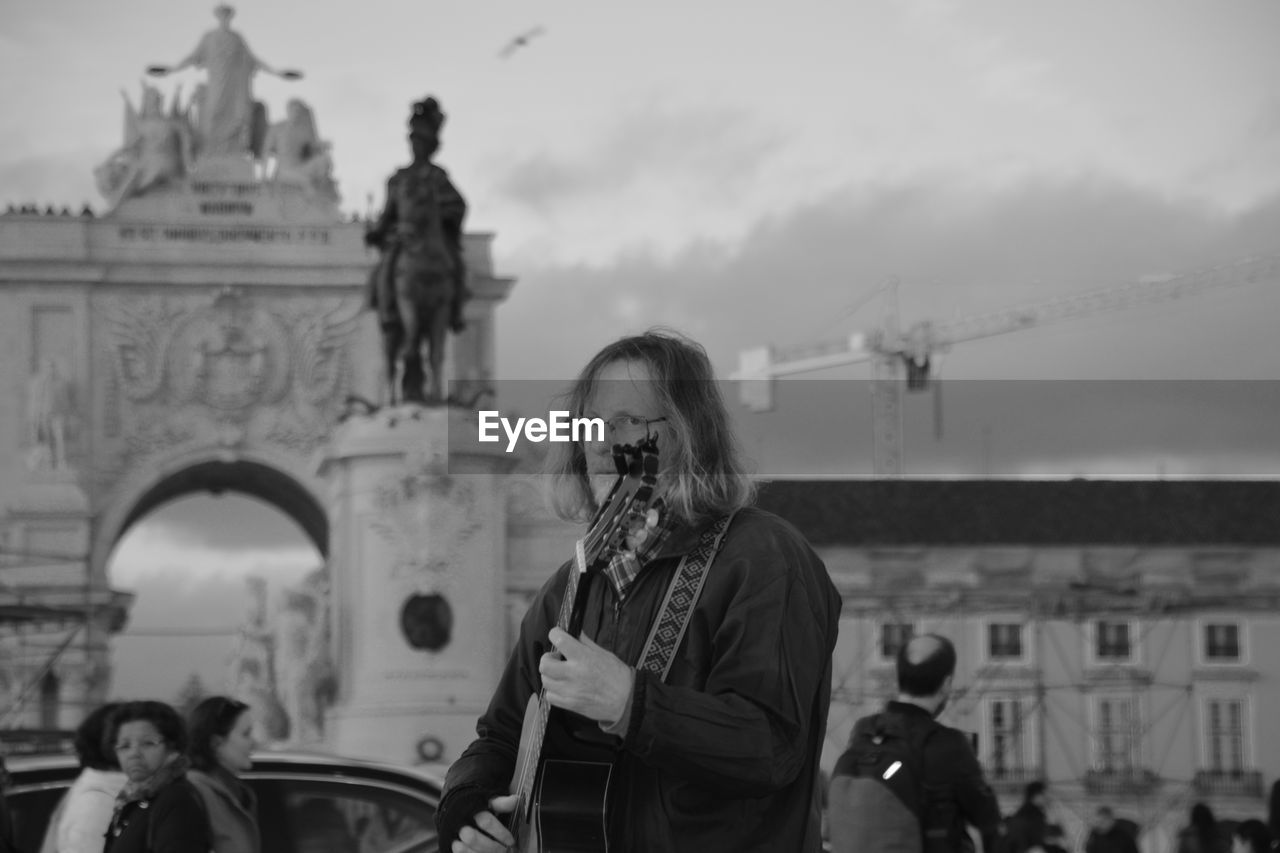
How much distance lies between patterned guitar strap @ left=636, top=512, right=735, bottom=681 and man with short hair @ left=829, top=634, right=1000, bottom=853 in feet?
6.56

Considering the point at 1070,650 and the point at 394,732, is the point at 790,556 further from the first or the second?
the point at 1070,650

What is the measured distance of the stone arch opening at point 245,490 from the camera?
46781mm

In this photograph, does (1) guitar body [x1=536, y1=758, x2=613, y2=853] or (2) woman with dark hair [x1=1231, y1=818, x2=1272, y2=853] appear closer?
(1) guitar body [x1=536, y1=758, x2=613, y2=853]

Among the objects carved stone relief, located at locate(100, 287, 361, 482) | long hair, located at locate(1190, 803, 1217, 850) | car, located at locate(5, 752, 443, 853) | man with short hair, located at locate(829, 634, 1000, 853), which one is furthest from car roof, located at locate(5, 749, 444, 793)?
carved stone relief, located at locate(100, 287, 361, 482)

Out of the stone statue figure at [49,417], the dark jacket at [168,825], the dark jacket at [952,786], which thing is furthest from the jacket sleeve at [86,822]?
the stone statue figure at [49,417]

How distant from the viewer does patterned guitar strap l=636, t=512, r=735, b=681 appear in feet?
9.49

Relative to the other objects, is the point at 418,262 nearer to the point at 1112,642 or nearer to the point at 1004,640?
the point at 1112,642

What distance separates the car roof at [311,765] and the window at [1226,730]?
139 ft

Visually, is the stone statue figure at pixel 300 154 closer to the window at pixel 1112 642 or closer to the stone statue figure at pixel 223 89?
the stone statue figure at pixel 223 89

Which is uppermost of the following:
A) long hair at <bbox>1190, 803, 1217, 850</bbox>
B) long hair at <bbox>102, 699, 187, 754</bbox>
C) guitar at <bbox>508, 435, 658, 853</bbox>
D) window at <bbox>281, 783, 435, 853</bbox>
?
guitar at <bbox>508, 435, 658, 853</bbox>

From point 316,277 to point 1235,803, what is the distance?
70.4 feet

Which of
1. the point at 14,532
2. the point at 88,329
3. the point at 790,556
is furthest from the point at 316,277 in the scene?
the point at 790,556

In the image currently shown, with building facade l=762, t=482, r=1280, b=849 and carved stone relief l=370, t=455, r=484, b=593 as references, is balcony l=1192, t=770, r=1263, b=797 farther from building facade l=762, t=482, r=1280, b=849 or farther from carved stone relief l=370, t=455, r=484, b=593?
carved stone relief l=370, t=455, r=484, b=593

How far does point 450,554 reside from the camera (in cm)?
1819
